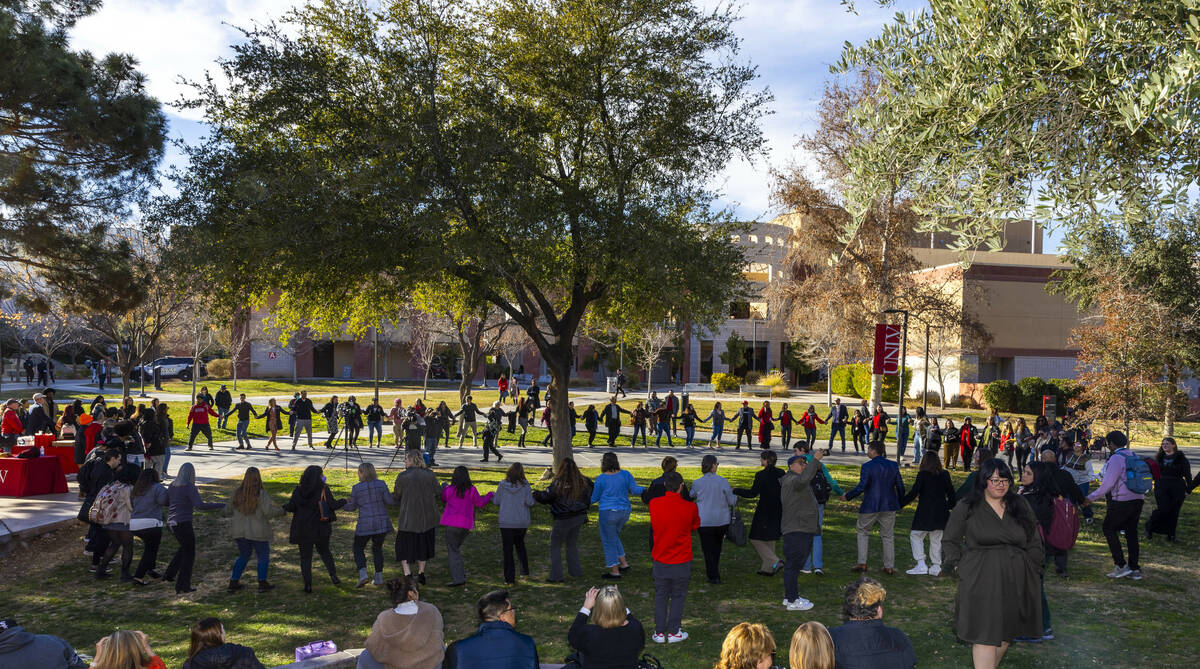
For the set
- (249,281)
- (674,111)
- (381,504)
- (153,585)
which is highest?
(674,111)

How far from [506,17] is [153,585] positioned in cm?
1054

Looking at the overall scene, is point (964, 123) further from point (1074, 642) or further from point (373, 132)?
point (373, 132)

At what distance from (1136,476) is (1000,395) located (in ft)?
118

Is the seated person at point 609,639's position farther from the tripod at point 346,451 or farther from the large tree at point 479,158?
the tripod at point 346,451

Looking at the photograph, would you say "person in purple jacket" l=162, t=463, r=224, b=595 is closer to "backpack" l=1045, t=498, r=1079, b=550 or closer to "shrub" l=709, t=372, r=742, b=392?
"backpack" l=1045, t=498, r=1079, b=550

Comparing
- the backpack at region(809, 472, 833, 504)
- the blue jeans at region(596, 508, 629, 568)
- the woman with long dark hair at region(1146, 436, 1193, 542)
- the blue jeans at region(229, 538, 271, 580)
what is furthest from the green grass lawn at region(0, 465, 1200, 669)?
the backpack at region(809, 472, 833, 504)

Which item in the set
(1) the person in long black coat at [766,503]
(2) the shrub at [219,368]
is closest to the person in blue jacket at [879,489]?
(1) the person in long black coat at [766,503]

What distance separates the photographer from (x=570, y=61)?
1430cm

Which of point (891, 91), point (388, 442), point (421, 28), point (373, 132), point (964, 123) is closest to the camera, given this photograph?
point (964, 123)

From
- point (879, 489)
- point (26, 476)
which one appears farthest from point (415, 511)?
point (26, 476)

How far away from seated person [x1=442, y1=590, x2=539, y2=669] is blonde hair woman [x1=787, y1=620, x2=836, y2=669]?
1.57m

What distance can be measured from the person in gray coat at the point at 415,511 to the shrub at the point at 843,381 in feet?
147

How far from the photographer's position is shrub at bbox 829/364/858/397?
169ft

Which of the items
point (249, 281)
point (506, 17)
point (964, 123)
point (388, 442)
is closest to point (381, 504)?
point (249, 281)
